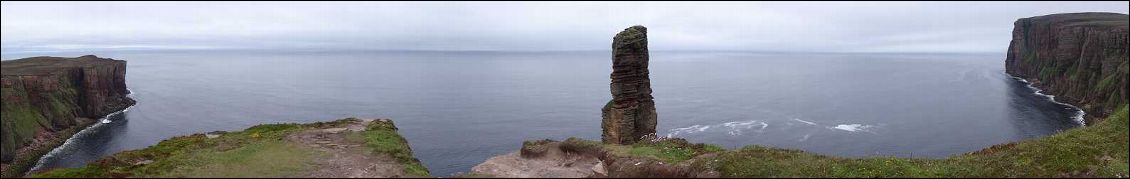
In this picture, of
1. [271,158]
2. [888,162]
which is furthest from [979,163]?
[271,158]

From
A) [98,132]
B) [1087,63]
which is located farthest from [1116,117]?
[1087,63]

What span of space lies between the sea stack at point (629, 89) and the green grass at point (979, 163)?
1237 centimetres

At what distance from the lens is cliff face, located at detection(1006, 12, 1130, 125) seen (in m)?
118

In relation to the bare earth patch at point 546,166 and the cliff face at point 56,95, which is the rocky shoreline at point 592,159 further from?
the cliff face at point 56,95

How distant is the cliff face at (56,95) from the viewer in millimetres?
86688

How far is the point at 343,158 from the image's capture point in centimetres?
2920

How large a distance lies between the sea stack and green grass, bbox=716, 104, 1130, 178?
12.4 metres

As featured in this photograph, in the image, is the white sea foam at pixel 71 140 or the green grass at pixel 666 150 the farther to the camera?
the white sea foam at pixel 71 140

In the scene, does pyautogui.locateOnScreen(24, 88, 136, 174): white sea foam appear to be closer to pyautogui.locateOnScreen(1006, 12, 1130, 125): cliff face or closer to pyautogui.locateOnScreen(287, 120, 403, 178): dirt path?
pyautogui.locateOnScreen(287, 120, 403, 178): dirt path

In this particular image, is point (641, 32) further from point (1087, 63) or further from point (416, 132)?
point (1087, 63)

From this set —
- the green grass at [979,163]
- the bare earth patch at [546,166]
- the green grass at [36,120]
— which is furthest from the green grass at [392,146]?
the green grass at [36,120]

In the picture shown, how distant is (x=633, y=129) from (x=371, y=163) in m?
18.5

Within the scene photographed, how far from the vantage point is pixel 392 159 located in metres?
29.0

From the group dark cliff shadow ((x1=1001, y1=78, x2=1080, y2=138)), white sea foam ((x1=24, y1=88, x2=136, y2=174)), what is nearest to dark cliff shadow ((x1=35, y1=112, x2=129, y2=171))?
white sea foam ((x1=24, y1=88, x2=136, y2=174))
